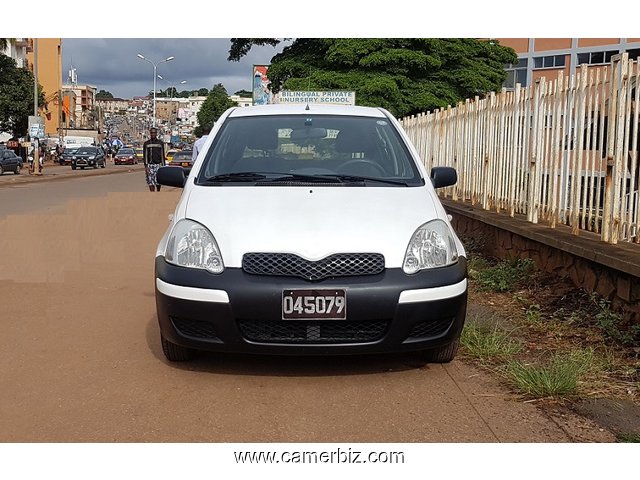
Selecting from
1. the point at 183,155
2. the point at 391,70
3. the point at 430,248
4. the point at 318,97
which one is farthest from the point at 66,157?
the point at 430,248

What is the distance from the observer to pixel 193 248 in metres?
4.28

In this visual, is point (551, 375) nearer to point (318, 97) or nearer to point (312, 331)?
point (312, 331)

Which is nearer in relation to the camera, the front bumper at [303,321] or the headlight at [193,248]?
the front bumper at [303,321]

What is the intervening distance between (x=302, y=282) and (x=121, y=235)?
7.68m

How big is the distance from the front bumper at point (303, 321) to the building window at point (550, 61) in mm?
42287

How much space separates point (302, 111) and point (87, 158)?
42.9 meters

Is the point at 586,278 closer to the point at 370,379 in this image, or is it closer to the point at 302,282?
the point at 370,379

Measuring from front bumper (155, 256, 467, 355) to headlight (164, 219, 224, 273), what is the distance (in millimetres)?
65

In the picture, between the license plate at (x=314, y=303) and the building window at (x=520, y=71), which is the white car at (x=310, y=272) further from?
the building window at (x=520, y=71)

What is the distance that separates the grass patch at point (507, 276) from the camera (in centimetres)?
696

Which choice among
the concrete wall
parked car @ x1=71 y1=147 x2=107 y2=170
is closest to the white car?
the concrete wall

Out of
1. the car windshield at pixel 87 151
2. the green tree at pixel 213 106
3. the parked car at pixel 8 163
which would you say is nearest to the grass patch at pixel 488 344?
the parked car at pixel 8 163

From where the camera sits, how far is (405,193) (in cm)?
474
